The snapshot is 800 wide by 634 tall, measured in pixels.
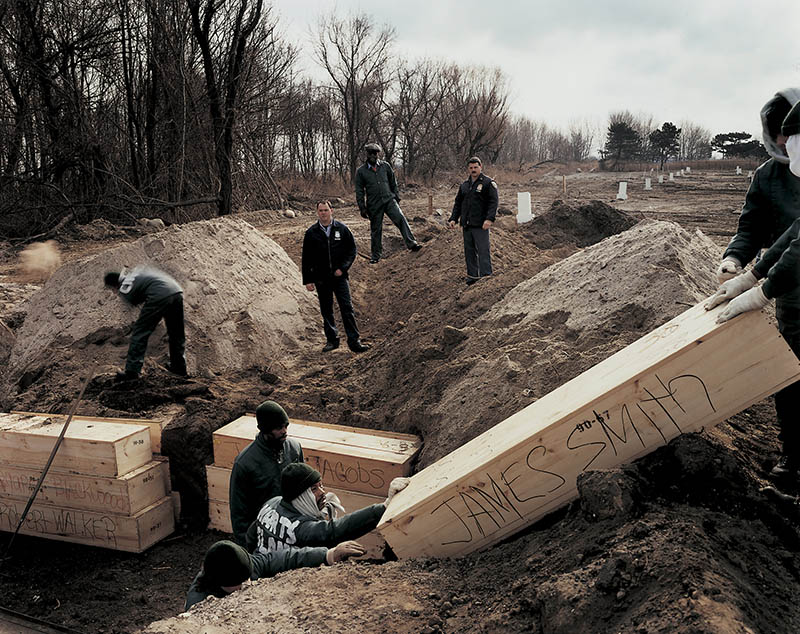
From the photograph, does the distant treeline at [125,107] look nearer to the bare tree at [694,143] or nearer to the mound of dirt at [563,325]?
the mound of dirt at [563,325]

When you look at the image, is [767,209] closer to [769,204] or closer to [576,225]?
[769,204]

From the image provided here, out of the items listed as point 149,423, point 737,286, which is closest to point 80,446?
point 149,423

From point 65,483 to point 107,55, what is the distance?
14.3 m

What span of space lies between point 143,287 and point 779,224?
6030mm

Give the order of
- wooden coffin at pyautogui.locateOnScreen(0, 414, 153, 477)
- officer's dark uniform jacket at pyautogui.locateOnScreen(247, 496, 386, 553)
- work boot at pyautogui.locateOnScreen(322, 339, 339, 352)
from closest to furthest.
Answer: officer's dark uniform jacket at pyautogui.locateOnScreen(247, 496, 386, 553), wooden coffin at pyautogui.locateOnScreen(0, 414, 153, 477), work boot at pyautogui.locateOnScreen(322, 339, 339, 352)

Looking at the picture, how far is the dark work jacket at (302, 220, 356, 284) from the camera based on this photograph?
24.3 ft

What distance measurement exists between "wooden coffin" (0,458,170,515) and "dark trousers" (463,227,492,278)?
4.86 meters

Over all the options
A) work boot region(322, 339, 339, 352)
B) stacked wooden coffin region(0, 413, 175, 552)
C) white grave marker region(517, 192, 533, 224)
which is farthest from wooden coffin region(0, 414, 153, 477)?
white grave marker region(517, 192, 533, 224)

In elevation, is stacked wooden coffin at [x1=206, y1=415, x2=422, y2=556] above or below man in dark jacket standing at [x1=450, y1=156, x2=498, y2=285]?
below

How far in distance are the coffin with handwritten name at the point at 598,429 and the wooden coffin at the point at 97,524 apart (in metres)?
3.33

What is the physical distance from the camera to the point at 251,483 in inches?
164

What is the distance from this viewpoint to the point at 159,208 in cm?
1598

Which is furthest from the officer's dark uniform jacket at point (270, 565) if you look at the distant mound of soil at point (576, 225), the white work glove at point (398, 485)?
the distant mound of soil at point (576, 225)

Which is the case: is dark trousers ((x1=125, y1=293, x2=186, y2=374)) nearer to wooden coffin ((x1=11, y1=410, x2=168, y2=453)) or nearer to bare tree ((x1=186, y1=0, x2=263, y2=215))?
wooden coffin ((x1=11, y1=410, x2=168, y2=453))
